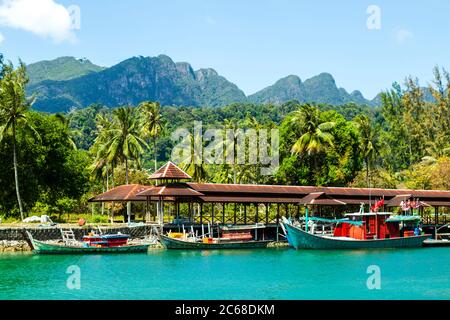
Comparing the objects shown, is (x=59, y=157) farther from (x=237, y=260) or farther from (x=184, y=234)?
(x=237, y=260)

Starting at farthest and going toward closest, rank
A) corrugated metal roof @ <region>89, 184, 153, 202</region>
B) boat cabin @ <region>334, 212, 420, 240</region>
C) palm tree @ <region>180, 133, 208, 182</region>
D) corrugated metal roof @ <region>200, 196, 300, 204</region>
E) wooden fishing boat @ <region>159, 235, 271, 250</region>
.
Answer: palm tree @ <region>180, 133, 208, 182</region>, corrugated metal roof @ <region>89, 184, 153, 202</region>, corrugated metal roof @ <region>200, 196, 300, 204</region>, boat cabin @ <region>334, 212, 420, 240</region>, wooden fishing boat @ <region>159, 235, 271, 250</region>

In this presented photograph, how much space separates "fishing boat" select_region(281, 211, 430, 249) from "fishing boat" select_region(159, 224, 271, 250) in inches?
106

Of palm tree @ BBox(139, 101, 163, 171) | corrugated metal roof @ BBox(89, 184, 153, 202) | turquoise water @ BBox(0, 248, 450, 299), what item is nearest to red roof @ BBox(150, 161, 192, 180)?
A: corrugated metal roof @ BBox(89, 184, 153, 202)

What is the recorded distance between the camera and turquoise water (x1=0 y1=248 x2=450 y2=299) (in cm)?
2642

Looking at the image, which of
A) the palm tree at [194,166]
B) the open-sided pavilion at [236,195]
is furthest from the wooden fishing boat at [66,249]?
the palm tree at [194,166]

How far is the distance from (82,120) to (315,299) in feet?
485

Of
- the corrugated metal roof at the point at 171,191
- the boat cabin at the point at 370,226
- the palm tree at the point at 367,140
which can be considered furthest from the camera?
the palm tree at the point at 367,140

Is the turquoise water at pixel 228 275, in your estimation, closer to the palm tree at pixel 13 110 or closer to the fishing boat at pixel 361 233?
the fishing boat at pixel 361 233

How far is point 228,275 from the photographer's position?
31469mm

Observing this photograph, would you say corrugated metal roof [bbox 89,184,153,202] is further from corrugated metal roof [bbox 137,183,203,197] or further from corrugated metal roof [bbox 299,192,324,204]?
corrugated metal roof [bbox 299,192,324,204]

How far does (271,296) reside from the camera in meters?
25.8

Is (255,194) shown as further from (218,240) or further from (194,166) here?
(194,166)

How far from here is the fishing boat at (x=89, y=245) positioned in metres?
41.7

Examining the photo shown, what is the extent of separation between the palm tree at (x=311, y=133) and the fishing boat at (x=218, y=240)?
62.0 ft
